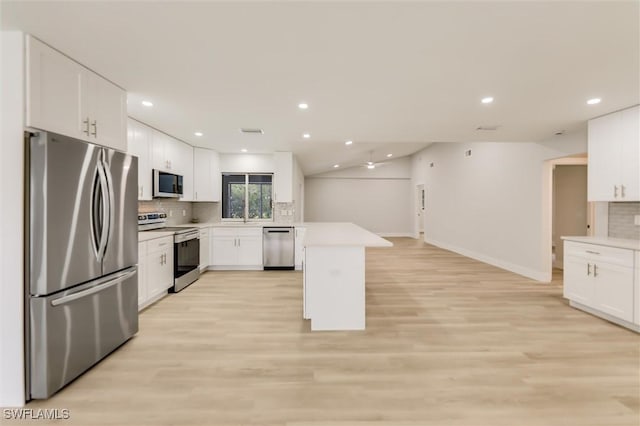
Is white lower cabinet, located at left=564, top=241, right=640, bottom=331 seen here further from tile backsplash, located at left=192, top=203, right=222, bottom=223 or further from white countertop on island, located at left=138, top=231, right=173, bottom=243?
tile backsplash, located at left=192, top=203, right=222, bottom=223

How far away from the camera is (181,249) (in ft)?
14.7

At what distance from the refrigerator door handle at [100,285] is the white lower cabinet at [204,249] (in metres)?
2.66

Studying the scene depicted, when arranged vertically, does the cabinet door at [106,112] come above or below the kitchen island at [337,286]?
above

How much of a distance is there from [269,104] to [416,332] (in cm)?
295

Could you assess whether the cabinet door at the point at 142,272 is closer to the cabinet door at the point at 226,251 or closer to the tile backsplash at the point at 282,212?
the cabinet door at the point at 226,251

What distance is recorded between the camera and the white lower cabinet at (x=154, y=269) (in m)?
3.58

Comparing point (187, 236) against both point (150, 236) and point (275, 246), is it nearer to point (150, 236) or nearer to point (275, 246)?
point (150, 236)

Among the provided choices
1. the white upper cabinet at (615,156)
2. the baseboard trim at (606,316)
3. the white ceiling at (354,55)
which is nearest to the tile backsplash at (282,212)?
the white ceiling at (354,55)

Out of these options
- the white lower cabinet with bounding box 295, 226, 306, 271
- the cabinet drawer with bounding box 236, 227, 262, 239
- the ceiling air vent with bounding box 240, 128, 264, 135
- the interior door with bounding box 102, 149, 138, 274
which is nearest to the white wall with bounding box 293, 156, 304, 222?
the white lower cabinet with bounding box 295, 226, 306, 271

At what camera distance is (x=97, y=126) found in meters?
2.45

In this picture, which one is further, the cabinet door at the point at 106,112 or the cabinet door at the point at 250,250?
the cabinet door at the point at 250,250

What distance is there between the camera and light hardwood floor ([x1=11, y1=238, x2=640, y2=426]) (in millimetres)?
1854

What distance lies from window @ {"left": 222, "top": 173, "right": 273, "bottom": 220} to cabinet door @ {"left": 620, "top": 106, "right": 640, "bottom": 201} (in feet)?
18.7

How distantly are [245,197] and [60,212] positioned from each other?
4526mm
